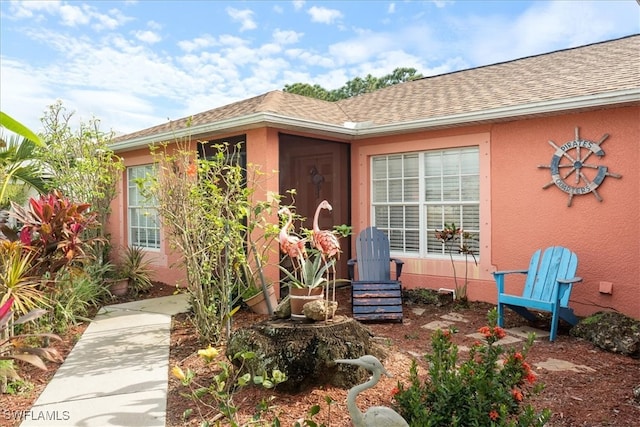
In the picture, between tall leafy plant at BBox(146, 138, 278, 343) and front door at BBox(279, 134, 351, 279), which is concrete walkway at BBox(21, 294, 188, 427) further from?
front door at BBox(279, 134, 351, 279)

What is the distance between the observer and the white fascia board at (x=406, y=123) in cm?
510

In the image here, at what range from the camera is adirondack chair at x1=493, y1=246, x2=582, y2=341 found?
15.8 ft

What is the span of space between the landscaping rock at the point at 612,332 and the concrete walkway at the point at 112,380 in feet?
13.9

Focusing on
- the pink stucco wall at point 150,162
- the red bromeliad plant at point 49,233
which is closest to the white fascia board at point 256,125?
the pink stucco wall at point 150,162

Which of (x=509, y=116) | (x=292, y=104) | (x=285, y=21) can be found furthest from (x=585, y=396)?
(x=285, y=21)

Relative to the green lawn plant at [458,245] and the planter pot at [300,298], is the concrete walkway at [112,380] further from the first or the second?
the green lawn plant at [458,245]

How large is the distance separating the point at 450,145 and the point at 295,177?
237 centimetres

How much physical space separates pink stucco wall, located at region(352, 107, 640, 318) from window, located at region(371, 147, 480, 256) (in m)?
0.16

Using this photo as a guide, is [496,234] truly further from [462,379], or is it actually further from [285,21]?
[285,21]

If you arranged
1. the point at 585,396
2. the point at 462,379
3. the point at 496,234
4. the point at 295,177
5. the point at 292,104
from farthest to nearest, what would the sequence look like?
1. the point at 292,104
2. the point at 295,177
3. the point at 496,234
4. the point at 585,396
5. the point at 462,379

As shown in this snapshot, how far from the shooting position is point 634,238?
521 cm

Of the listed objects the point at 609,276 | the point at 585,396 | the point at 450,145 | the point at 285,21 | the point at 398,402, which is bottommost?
the point at 585,396

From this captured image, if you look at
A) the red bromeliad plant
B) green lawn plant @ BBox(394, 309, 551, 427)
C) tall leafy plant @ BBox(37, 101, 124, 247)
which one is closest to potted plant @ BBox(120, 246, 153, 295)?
tall leafy plant @ BBox(37, 101, 124, 247)

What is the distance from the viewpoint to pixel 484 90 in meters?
7.29
